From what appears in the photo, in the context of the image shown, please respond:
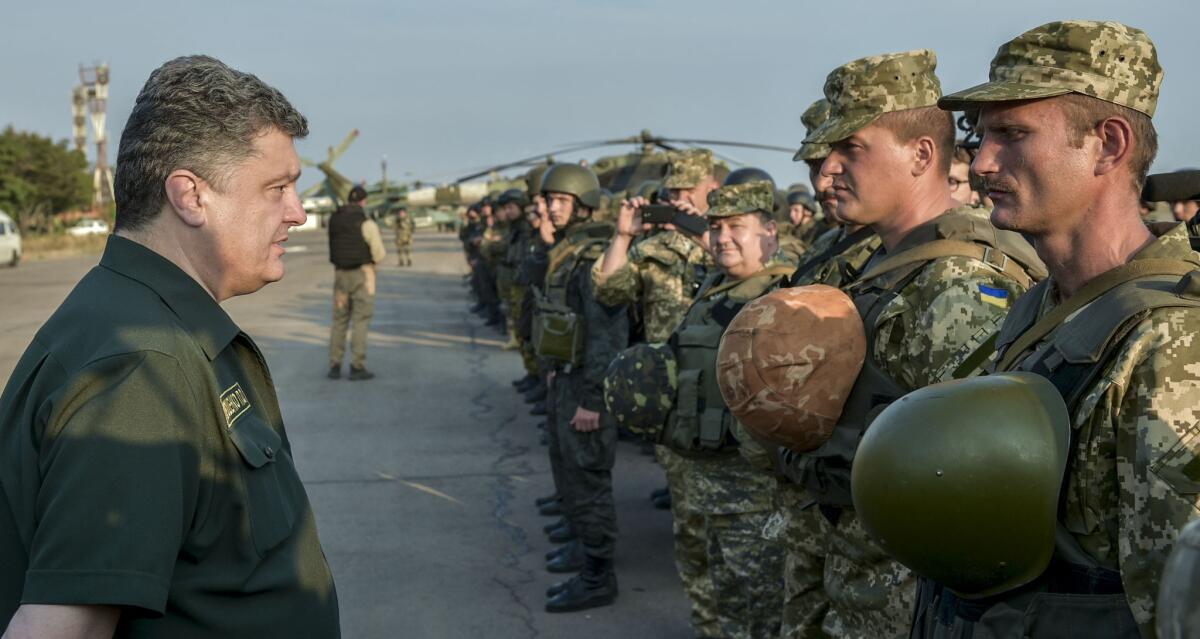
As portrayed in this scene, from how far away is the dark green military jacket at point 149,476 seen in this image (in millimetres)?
1674

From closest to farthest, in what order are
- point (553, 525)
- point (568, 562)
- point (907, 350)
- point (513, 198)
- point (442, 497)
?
point (907, 350) < point (568, 562) < point (553, 525) < point (442, 497) < point (513, 198)

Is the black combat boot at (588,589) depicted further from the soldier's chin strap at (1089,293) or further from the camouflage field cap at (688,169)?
the soldier's chin strap at (1089,293)

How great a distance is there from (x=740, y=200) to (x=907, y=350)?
196 cm

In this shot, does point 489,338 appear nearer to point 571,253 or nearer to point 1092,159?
point 571,253

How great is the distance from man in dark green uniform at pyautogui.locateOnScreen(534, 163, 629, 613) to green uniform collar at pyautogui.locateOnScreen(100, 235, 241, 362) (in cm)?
400

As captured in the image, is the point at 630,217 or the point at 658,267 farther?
the point at 658,267

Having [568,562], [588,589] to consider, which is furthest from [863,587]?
[568,562]

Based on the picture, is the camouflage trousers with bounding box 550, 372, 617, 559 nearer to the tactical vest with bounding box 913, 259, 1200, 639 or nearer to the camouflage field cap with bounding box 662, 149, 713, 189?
the camouflage field cap with bounding box 662, 149, 713, 189

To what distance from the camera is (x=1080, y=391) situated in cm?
191

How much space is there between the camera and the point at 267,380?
2252 millimetres

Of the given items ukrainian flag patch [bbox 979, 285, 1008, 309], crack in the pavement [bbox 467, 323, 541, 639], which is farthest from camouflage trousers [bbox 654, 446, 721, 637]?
ukrainian flag patch [bbox 979, 285, 1008, 309]

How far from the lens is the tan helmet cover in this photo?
9.61 ft

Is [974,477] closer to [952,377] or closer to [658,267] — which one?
[952,377]

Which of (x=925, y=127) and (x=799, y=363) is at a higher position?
(x=925, y=127)
